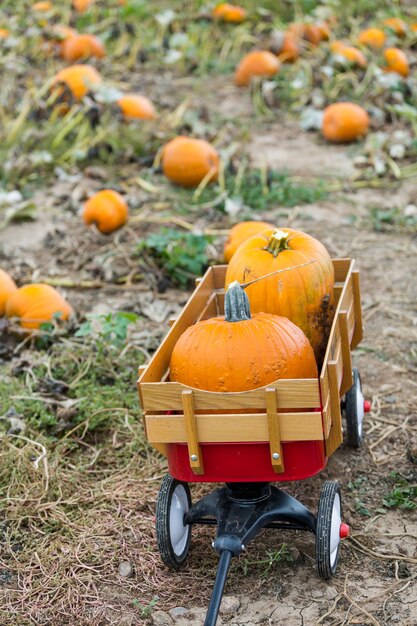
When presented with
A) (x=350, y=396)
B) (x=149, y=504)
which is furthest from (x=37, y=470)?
(x=350, y=396)

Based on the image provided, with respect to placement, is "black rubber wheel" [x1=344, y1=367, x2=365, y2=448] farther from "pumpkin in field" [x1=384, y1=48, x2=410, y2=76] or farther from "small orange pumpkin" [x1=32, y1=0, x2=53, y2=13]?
"small orange pumpkin" [x1=32, y1=0, x2=53, y2=13]

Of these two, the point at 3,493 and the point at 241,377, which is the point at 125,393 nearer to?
the point at 3,493

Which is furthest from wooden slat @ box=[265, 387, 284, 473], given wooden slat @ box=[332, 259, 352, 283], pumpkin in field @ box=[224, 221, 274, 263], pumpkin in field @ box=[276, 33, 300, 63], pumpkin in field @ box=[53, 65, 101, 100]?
pumpkin in field @ box=[276, 33, 300, 63]

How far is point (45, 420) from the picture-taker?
12.7 ft

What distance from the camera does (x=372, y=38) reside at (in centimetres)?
943

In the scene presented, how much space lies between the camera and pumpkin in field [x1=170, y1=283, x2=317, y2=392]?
9.23 feet

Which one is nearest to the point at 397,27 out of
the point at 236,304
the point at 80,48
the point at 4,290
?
the point at 80,48

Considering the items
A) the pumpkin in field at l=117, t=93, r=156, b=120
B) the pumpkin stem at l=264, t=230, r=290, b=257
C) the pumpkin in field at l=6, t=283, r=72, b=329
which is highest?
the pumpkin stem at l=264, t=230, r=290, b=257

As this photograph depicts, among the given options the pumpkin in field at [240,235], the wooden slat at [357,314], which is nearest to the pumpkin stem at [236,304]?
the wooden slat at [357,314]

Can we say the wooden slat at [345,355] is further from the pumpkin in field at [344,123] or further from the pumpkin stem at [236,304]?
the pumpkin in field at [344,123]

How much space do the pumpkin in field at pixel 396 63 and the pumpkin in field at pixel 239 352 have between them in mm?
6487

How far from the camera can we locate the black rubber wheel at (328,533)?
9.13 ft

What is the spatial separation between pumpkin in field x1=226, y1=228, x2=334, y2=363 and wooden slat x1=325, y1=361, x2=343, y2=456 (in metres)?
0.47

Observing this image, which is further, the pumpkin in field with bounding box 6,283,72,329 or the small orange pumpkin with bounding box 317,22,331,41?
the small orange pumpkin with bounding box 317,22,331,41
